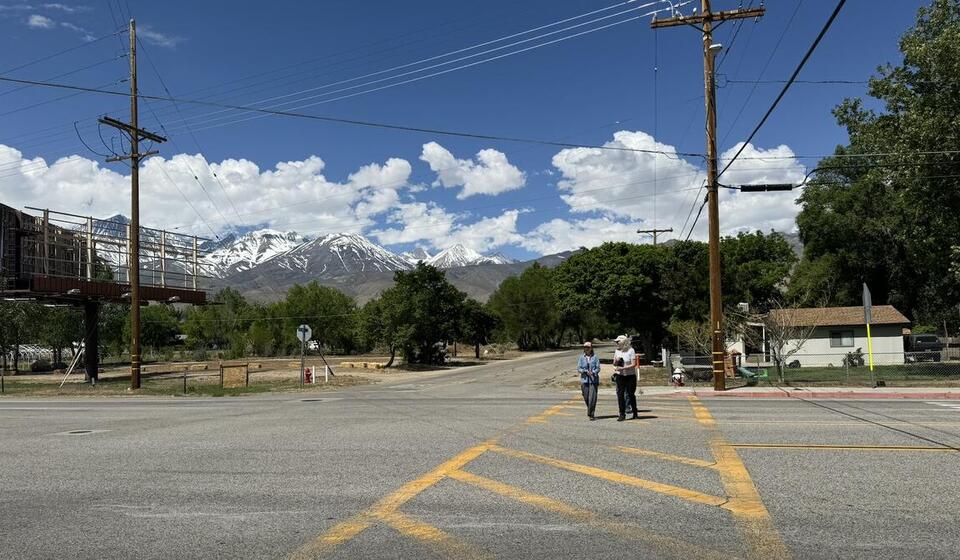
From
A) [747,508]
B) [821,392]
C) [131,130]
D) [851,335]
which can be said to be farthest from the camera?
[851,335]

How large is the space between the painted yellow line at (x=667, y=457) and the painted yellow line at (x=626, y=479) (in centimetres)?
118

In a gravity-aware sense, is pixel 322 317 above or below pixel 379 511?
above

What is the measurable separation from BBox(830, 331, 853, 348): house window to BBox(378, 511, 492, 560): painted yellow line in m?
40.6

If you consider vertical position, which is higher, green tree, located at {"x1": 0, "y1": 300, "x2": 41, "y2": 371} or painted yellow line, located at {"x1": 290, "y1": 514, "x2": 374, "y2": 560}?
green tree, located at {"x1": 0, "y1": 300, "x2": 41, "y2": 371}

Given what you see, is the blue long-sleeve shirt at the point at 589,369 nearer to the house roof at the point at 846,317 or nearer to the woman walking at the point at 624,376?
the woman walking at the point at 624,376

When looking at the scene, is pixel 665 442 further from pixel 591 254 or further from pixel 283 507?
pixel 591 254

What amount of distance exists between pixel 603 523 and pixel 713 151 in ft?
61.8

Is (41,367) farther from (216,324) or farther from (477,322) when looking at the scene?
(216,324)

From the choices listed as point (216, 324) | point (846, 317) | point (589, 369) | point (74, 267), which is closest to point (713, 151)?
point (589, 369)

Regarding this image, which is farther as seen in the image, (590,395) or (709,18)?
(709,18)

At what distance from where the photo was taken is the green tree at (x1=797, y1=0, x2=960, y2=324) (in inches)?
1145

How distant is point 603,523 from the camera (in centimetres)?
606

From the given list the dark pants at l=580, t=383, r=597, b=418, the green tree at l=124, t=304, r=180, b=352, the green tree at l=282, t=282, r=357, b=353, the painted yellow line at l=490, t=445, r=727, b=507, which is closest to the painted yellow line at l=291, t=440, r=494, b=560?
the painted yellow line at l=490, t=445, r=727, b=507

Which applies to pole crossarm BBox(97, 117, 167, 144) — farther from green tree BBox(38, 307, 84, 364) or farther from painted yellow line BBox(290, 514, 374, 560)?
green tree BBox(38, 307, 84, 364)
